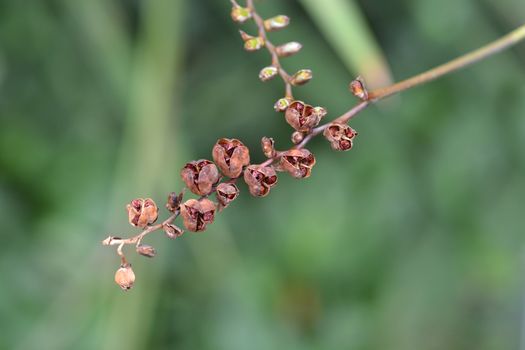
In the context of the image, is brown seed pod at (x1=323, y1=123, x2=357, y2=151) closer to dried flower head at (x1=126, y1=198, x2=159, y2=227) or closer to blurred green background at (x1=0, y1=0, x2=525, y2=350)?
dried flower head at (x1=126, y1=198, x2=159, y2=227)

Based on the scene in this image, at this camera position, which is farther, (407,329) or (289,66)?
(407,329)

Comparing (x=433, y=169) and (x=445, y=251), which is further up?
(x=433, y=169)

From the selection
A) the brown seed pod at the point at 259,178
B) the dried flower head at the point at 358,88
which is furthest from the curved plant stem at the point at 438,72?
the brown seed pod at the point at 259,178

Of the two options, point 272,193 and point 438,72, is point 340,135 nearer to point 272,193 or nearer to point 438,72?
point 438,72

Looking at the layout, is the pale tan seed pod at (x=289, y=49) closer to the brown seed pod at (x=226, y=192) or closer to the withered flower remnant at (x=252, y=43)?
the withered flower remnant at (x=252, y=43)

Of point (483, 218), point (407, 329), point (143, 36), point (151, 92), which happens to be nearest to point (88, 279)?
point (151, 92)

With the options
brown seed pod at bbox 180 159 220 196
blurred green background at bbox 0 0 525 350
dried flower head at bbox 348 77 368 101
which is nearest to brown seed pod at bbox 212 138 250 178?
→ brown seed pod at bbox 180 159 220 196

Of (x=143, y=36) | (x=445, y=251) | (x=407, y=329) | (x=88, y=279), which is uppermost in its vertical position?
(x=143, y=36)

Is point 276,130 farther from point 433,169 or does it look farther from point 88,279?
point 88,279
